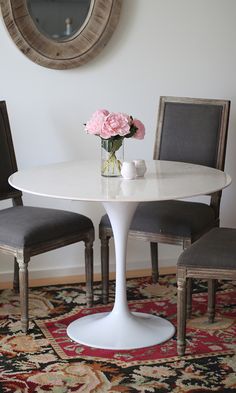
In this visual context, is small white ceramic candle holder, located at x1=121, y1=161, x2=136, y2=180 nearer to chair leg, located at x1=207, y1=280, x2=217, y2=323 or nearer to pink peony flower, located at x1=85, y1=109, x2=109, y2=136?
pink peony flower, located at x1=85, y1=109, x2=109, y2=136

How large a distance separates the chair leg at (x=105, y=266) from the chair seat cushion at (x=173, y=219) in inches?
3.7

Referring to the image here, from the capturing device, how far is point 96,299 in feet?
12.7

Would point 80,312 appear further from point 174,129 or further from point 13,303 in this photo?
point 174,129

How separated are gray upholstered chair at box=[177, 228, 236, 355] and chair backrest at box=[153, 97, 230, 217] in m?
0.70

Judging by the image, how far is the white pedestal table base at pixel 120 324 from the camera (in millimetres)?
3277

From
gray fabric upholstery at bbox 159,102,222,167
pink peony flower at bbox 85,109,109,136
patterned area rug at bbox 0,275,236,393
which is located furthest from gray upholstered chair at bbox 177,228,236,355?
gray fabric upholstery at bbox 159,102,222,167

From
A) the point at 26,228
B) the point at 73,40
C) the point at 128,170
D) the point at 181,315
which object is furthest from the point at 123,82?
the point at 181,315

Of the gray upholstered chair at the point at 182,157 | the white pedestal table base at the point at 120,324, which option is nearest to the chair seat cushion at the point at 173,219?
the gray upholstered chair at the point at 182,157

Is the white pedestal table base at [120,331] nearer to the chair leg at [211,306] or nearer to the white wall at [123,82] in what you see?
the chair leg at [211,306]

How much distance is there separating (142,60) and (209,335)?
1.62 meters

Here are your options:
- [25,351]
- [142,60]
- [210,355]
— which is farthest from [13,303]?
[142,60]

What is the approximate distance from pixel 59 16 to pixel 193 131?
3.06 feet

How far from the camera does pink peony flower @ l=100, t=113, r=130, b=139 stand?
317 centimetres

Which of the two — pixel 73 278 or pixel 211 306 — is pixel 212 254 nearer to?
pixel 211 306
